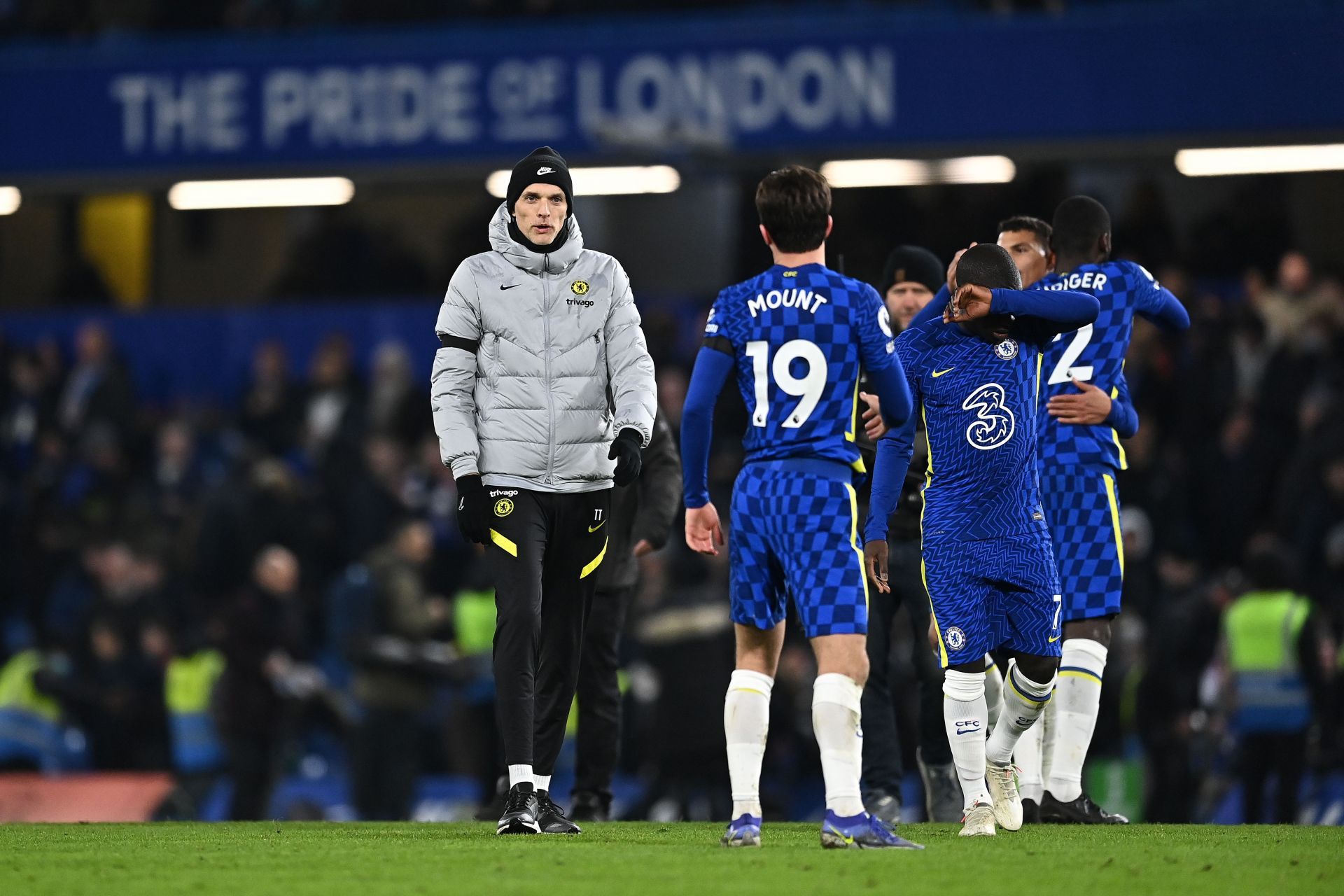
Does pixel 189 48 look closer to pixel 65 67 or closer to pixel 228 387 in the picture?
pixel 65 67

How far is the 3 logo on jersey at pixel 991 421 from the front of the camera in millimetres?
7562

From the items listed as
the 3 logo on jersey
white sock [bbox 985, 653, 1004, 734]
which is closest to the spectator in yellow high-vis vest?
white sock [bbox 985, 653, 1004, 734]

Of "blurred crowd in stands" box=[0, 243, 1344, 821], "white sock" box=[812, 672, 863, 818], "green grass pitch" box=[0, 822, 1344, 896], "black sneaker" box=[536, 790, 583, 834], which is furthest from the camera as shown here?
"blurred crowd in stands" box=[0, 243, 1344, 821]

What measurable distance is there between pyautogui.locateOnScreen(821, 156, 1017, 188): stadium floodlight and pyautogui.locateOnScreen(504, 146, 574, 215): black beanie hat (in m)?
10.3

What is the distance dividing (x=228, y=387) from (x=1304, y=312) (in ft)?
32.9

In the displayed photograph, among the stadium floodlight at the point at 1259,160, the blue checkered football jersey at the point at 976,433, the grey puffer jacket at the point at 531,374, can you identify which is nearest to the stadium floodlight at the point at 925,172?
the stadium floodlight at the point at 1259,160

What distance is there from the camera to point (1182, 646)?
13.7m

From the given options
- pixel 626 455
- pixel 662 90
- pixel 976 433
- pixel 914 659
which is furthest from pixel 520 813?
pixel 662 90

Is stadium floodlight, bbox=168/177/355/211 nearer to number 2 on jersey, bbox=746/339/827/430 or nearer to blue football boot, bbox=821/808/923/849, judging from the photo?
number 2 on jersey, bbox=746/339/827/430

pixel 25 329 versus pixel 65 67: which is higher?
pixel 65 67

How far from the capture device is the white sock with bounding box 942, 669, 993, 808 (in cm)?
748

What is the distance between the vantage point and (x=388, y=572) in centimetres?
1572

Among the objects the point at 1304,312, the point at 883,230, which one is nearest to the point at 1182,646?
the point at 1304,312

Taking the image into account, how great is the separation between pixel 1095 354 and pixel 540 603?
2.66m
